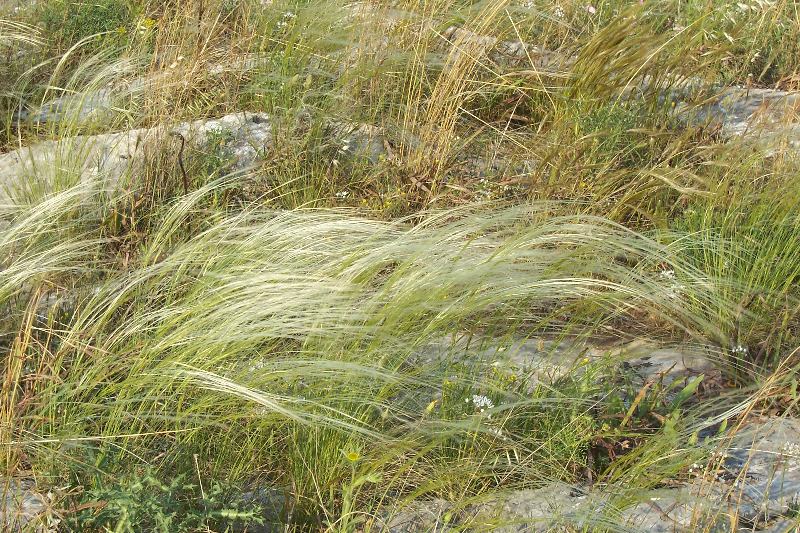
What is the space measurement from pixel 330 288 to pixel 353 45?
1.82 meters

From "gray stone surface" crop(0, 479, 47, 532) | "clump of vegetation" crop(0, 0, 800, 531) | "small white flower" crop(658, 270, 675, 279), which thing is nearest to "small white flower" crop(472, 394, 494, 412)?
"clump of vegetation" crop(0, 0, 800, 531)

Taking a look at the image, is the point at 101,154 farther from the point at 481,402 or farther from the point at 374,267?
the point at 481,402

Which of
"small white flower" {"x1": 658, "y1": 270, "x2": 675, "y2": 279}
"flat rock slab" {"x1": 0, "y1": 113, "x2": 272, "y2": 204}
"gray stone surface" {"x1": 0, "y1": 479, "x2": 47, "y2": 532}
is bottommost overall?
"gray stone surface" {"x1": 0, "y1": 479, "x2": 47, "y2": 532}

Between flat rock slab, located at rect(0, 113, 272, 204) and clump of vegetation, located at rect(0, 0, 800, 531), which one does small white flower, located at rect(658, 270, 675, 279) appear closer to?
clump of vegetation, located at rect(0, 0, 800, 531)

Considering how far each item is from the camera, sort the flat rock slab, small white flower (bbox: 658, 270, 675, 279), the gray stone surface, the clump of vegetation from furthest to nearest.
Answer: the flat rock slab
small white flower (bbox: 658, 270, 675, 279)
the clump of vegetation
the gray stone surface

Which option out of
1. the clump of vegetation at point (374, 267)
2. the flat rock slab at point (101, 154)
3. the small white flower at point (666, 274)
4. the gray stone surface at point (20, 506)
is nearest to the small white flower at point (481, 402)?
the clump of vegetation at point (374, 267)

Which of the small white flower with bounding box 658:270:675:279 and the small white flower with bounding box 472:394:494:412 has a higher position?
the small white flower with bounding box 658:270:675:279

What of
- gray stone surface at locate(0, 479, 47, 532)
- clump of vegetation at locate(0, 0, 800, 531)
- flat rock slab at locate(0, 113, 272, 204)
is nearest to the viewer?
gray stone surface at locate(0, 479, 47, 532)

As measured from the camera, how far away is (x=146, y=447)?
215 centimetres

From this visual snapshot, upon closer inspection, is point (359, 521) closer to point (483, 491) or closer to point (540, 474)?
point (483, 491)

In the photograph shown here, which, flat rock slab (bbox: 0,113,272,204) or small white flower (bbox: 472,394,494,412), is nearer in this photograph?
small white flower (bbox: 472,394,494,412)

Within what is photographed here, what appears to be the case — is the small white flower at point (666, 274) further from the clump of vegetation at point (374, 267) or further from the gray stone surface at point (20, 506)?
the gray stone surface at point (20, 506)

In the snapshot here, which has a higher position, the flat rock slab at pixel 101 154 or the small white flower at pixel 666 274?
the small white flower at pixel 666 274

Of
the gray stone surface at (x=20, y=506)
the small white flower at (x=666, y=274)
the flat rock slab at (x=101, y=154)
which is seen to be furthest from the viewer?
the flat rock slab at (x=101, y=154)
